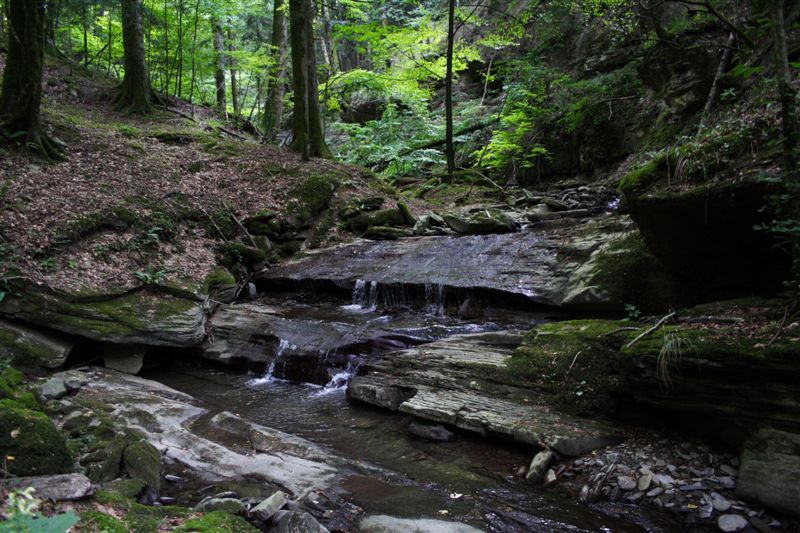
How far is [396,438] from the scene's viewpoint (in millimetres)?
6066

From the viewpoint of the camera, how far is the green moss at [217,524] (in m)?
3.12

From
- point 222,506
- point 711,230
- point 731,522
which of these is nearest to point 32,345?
point 222,506

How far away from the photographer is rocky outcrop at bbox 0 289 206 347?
757 cm

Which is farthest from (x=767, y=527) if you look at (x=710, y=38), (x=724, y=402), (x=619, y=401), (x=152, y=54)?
(x=152, y=54)

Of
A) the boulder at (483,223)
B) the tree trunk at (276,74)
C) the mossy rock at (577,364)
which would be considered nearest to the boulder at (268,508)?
the mossy rock at (577,364)

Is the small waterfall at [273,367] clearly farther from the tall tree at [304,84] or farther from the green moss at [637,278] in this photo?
the tall tree at [304,84]

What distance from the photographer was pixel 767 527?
12.8ft

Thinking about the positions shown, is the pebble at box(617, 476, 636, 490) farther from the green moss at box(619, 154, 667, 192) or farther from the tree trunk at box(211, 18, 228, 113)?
the tree trunk at box(211, 18, 228, 113)

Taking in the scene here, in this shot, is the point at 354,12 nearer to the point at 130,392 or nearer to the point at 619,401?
the point at 130,392

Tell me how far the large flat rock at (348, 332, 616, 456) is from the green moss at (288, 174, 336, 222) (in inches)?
290

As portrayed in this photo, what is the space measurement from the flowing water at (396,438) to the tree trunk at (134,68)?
11388mm

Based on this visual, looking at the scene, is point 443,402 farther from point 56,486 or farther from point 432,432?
point 56,486

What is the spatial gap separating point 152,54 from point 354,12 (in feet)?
30.0

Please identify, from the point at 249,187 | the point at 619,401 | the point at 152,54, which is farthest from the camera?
the point at 152,54
